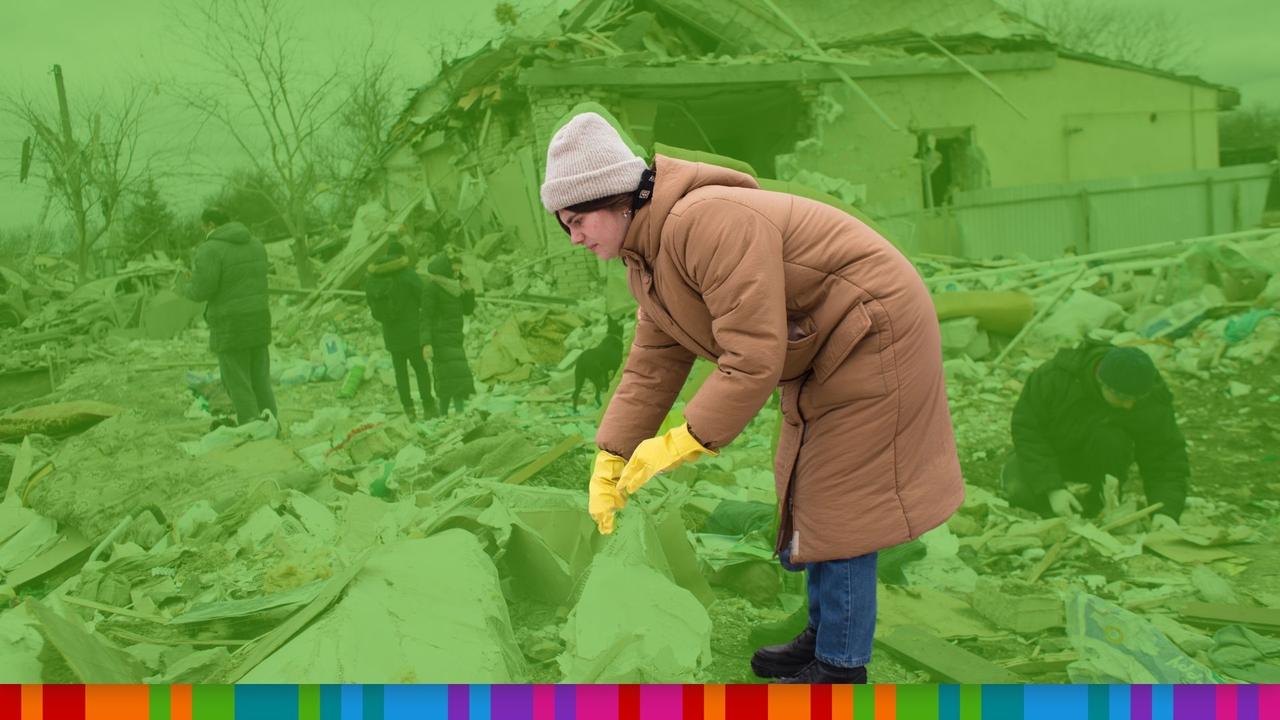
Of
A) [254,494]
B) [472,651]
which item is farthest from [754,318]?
[254,494]

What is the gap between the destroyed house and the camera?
3615mm

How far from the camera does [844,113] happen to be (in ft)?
12.1

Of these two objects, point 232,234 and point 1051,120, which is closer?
point 232,234

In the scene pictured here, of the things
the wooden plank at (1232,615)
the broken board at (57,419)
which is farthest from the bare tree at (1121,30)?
the broken board at (57,419)

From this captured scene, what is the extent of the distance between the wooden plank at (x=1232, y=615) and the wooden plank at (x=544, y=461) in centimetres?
207

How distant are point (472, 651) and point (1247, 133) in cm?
323

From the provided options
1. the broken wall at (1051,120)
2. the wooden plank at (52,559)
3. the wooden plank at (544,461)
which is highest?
the broken wall at (1051,120)

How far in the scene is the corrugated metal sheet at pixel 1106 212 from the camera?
143 inches

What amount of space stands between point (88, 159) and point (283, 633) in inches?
76.7

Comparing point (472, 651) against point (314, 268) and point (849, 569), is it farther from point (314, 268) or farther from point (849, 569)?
point (314, 268)

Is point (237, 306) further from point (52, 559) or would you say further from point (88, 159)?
point (52, 559)

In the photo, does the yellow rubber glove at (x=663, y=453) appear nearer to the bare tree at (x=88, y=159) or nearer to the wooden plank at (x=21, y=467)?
the wooden plank at (x=21, y=467)

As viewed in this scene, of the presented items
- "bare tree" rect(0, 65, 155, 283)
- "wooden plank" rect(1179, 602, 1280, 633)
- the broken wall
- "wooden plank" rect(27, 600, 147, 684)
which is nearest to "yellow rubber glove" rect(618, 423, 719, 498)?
"wooden plank" rect(27, 600, 147, 684)

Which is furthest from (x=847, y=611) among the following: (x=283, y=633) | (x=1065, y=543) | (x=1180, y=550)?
(x=1180, y=550)
